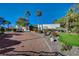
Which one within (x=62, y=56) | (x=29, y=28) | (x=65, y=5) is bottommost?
(x=62, y=56)

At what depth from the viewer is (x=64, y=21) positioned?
4664mm

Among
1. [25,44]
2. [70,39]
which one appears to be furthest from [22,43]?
[70,39]

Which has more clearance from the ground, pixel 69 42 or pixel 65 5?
pixel 65 5

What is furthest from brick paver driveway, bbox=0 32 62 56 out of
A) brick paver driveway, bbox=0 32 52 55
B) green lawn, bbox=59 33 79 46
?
green lawn, bbox=59 33 79 46

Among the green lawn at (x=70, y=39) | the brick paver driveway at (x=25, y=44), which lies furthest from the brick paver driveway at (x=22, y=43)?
the green lawn at (x=70, y=39)

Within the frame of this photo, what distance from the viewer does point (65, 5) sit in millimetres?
4602

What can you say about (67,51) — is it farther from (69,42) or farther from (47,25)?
(47,25)

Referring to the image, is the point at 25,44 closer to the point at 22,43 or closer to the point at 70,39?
the point at 22,43

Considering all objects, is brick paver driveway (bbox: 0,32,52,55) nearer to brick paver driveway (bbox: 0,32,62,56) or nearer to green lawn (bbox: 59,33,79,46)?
brick paver driveway (bbox: 0,32,62,56)

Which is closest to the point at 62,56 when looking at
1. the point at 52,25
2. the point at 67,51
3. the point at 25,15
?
the point at 67,51

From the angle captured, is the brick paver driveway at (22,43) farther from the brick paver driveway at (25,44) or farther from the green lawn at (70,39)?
the green lawn at (70,39)

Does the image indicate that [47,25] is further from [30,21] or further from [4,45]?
[4,45]

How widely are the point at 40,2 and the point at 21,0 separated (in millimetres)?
246

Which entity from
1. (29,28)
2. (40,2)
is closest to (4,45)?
(29,28)
